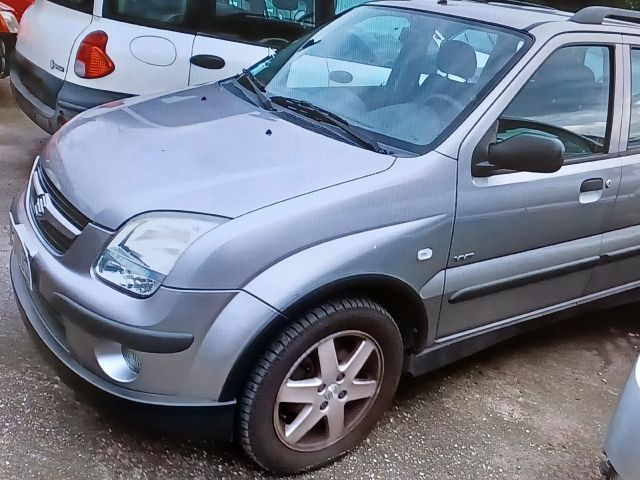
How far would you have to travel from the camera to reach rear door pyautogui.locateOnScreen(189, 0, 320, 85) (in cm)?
488

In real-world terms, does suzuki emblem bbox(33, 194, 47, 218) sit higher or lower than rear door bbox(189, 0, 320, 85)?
lower

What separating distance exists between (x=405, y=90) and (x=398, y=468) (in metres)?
1.52

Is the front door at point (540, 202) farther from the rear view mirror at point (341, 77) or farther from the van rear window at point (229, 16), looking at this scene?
the van rear window at point (229, 16)

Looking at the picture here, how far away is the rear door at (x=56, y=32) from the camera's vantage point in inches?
187

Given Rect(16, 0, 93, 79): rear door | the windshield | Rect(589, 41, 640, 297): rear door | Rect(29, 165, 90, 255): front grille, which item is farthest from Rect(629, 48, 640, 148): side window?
Rect(16, 0, 93, 79): rear door

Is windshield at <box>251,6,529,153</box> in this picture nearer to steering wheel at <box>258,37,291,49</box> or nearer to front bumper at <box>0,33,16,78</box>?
steering wheel at <box>258,37,291,49</box>

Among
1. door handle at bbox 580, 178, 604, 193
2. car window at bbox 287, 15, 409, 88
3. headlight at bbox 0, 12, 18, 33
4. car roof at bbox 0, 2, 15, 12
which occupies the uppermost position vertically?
car window at bbox 287, 15, 409, 88

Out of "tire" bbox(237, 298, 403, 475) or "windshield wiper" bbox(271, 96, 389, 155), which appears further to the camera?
"windshield wiper" bbox(271, 96, 389, 155)

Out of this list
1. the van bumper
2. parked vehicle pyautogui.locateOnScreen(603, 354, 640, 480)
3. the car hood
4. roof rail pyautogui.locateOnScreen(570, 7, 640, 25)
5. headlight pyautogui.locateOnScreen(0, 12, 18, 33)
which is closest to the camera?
parked vehicle pyautogui.locateOnScreen(603, 354, 640, 480)

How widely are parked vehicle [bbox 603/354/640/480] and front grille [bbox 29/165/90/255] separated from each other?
69.3 inches

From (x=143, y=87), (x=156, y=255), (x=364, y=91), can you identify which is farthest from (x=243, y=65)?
(x=156, y=255)

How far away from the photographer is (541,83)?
10.3ft

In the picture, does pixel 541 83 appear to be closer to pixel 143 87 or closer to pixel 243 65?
pixel 243 65

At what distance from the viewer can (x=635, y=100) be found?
3.56 meters
